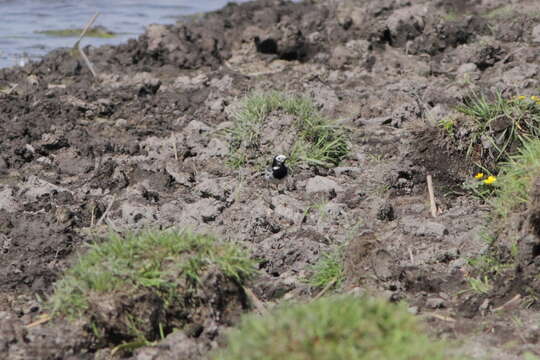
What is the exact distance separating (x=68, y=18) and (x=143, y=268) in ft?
37.9

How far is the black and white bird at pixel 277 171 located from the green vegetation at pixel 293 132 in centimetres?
15

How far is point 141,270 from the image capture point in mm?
4184

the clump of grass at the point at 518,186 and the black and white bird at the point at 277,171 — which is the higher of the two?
the clump of grass at the point at 518,186

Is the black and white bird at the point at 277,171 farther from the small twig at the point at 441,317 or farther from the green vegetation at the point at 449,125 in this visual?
the small twig at the point at 441,317

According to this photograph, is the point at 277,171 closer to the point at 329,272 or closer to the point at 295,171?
the point at 295,171

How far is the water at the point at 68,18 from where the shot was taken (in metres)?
12.3

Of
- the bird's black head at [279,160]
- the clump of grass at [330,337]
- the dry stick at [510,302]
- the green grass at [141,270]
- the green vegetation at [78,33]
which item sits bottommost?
the dry stick at [510,302]

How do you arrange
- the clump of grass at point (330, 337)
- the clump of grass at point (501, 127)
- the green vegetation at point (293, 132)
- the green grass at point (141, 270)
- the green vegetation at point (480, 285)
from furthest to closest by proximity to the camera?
the green vegetation at point (293, 132) < the clump of grass at point (501, 127) < the green vegetation at point (480, 285) < the green grass at point (141, 270) < the clump of grass at point (330, 337)

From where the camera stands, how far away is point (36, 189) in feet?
21.1

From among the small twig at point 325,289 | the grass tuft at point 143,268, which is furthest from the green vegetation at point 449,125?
the grass tuft at point 143,268

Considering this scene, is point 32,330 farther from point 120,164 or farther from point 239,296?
point 120,164

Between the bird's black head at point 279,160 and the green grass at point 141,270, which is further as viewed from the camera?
the bird's black head at point 279,160

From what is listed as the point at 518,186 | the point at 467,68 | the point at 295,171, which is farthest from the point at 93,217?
the point at 467,68

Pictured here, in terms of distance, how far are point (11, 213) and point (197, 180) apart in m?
1.53
